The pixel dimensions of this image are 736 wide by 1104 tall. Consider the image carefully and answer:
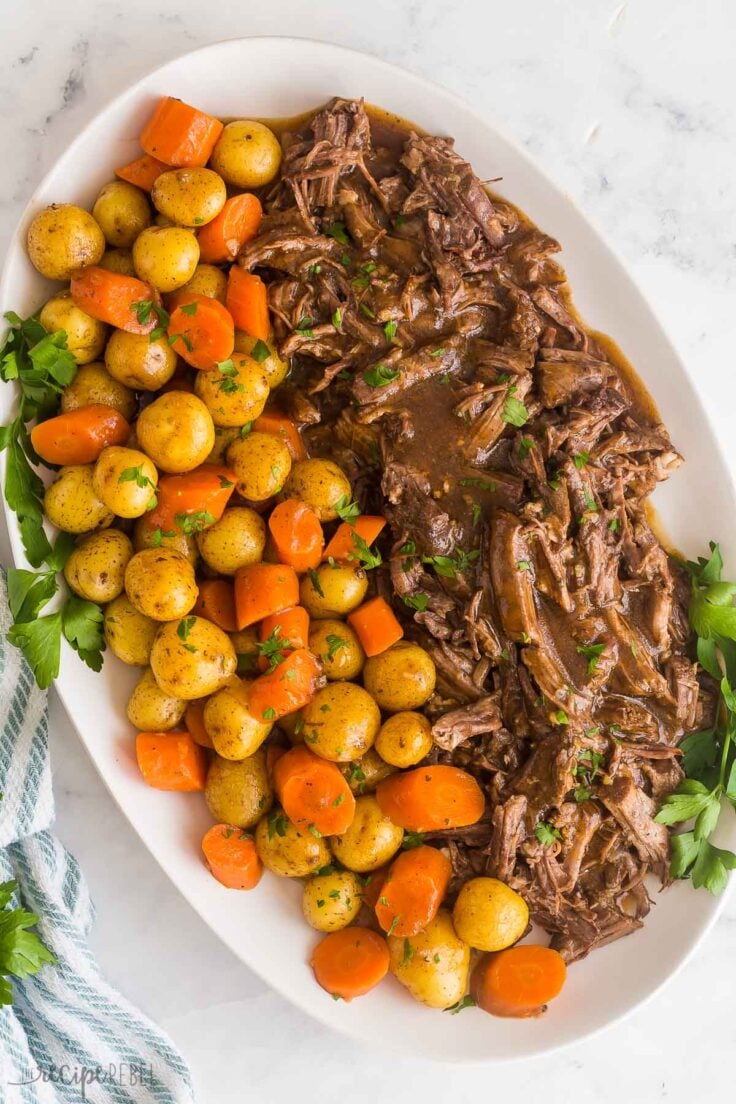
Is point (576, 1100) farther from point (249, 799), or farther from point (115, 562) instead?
point (115, 562)

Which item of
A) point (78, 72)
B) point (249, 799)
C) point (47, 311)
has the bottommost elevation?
point (249, 799)

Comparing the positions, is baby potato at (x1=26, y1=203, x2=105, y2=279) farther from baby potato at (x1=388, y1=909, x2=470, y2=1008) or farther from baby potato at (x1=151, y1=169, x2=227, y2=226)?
baby potato at (x1=388, y1=909, x2=470, y2=1008)

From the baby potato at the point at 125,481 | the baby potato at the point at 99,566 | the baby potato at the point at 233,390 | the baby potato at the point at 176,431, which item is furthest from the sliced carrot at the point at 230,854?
the baby potato at the point at 233,390

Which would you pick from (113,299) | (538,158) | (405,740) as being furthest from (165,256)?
(405,740)

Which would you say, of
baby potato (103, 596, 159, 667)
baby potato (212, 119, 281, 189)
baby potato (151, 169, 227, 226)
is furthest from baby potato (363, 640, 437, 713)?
baby potato (212, 119, 281, 189)

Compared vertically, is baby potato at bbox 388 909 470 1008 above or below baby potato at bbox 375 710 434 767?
below

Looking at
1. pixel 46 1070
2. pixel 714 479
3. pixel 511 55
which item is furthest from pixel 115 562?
pixel 511 55

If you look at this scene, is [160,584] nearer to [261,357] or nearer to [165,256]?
[261,357]

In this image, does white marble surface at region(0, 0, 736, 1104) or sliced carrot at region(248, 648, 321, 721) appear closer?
sliced carrot at region(248, 648, 321, 721)
